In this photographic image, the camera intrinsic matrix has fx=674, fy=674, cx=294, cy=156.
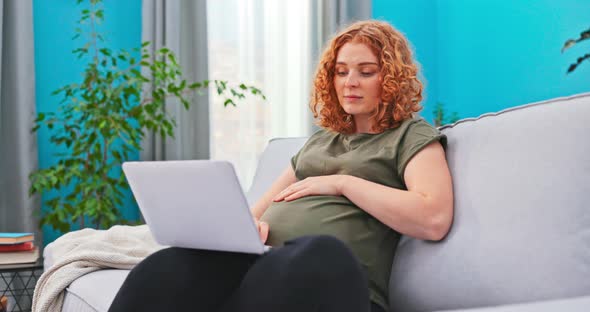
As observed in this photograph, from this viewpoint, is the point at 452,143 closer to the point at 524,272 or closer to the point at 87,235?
the point at 524,272

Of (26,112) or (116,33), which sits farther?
(116,33)

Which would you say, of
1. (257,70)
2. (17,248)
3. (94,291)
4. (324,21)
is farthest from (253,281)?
(324,21)

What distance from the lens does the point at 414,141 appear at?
4.83ft

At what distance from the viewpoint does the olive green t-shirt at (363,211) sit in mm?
1414

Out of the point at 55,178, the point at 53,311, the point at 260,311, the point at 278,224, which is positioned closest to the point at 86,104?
the point at 55,178

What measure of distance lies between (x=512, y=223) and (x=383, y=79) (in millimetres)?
523

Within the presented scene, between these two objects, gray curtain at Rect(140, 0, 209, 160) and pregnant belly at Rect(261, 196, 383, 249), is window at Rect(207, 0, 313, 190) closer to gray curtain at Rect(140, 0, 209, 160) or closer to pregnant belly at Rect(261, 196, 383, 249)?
gray curtain at Rect(140, 0, 209, 160)

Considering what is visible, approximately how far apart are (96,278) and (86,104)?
A: 1572 mm

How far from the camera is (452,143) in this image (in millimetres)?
1508

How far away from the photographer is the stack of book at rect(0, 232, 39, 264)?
7.49 feet

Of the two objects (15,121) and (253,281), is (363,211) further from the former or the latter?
(15,121)

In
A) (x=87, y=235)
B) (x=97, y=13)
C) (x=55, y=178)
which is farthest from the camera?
(x=97, y=13)

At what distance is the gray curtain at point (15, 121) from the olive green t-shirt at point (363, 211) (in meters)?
2.06

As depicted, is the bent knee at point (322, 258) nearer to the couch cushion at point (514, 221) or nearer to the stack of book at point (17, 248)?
the couch cushion at point (514, 221)
